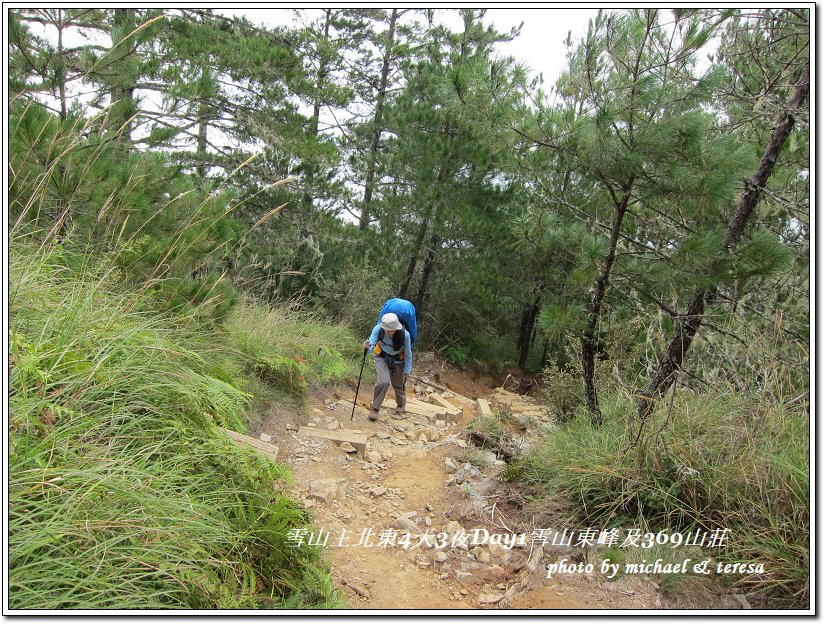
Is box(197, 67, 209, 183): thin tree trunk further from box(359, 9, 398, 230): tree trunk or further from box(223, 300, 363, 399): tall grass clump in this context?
box(359, 9, 398, 230): tree trunk

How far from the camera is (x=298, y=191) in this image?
11.5m

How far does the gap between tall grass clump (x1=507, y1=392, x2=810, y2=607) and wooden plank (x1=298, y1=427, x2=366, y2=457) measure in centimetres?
192

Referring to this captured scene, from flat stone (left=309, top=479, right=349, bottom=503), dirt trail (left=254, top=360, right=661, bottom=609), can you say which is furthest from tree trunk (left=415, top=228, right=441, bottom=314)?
flat stone (left=309, top=479, right=349, bottom=503)

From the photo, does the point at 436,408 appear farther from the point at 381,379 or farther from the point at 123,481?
the point at 123,481

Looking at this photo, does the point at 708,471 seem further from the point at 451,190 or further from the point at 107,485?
the point at 451,190

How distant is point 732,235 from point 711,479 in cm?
220

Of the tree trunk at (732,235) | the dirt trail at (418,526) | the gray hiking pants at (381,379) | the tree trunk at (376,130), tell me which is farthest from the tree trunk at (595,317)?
the tree trunk at (376,130)

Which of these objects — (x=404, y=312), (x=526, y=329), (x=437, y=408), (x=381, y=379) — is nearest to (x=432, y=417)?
(x=437, y=408)

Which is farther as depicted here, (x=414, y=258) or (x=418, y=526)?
(x=414, y=258)

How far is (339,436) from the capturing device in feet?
18.0

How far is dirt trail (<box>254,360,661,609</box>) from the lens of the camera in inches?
108
